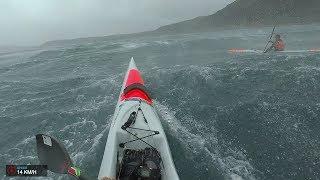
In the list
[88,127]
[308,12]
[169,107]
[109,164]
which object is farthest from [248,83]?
[308,12]

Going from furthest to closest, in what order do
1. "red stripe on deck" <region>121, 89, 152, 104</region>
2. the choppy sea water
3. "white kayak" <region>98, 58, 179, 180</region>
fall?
"red stripe on deck" <region>121, 89, 152, 104</region>, the choppy sea water, "white kayak" <region>98, 58, 179, 180</region>

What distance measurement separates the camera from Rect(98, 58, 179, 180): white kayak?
10344mm

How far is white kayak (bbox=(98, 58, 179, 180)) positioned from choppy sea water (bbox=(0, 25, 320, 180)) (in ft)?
4.25

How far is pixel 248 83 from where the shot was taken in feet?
72.2

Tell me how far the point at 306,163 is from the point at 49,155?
32.1 feet

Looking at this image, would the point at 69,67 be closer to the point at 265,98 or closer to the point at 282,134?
the point at 265,98

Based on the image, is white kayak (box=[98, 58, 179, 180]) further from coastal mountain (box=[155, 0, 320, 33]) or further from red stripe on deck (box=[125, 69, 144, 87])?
coastal mountain (box=[155, 0, 320, 33])

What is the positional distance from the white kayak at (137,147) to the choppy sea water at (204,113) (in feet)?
4.25

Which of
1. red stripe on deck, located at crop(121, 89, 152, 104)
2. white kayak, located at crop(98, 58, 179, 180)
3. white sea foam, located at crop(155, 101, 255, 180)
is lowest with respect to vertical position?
white sea foam, located at crop(155, 101, 255, 180)

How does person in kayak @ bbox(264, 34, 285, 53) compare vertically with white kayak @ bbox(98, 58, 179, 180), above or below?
above

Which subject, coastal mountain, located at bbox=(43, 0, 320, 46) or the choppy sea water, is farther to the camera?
coastal mountain, located at bbox=(43, 0, 320, 46)

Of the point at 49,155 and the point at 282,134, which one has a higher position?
the point at 49,155
